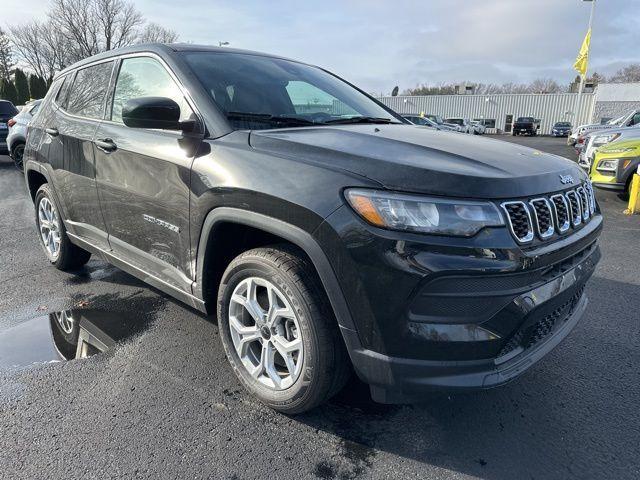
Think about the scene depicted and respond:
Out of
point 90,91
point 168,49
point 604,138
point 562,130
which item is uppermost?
point 168,49

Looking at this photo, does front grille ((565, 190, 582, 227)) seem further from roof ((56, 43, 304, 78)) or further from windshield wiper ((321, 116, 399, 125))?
roof ((56, 43, 304, 78))

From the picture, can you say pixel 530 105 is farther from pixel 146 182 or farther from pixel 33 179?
pixel 146 182

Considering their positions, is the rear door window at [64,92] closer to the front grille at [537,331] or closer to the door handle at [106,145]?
the door handle at [106,145]

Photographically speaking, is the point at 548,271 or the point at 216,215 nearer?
the point at 548,271

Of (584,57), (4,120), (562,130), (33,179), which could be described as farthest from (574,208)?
(562,130)

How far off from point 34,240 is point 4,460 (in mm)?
4179

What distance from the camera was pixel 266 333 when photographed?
7.70 feet

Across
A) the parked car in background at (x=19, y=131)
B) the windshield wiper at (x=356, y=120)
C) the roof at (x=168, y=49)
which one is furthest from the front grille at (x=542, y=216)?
the parked car in background at (x=19, y=131)

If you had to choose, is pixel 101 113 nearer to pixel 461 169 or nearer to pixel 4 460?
pixel 4 460

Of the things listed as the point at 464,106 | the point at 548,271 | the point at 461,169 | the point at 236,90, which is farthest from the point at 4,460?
the point at 464,106

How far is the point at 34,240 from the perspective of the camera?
18.3ft

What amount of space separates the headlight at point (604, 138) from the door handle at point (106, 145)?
868cm

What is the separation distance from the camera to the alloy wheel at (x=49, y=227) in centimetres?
423

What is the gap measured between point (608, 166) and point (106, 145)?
7515 mm
